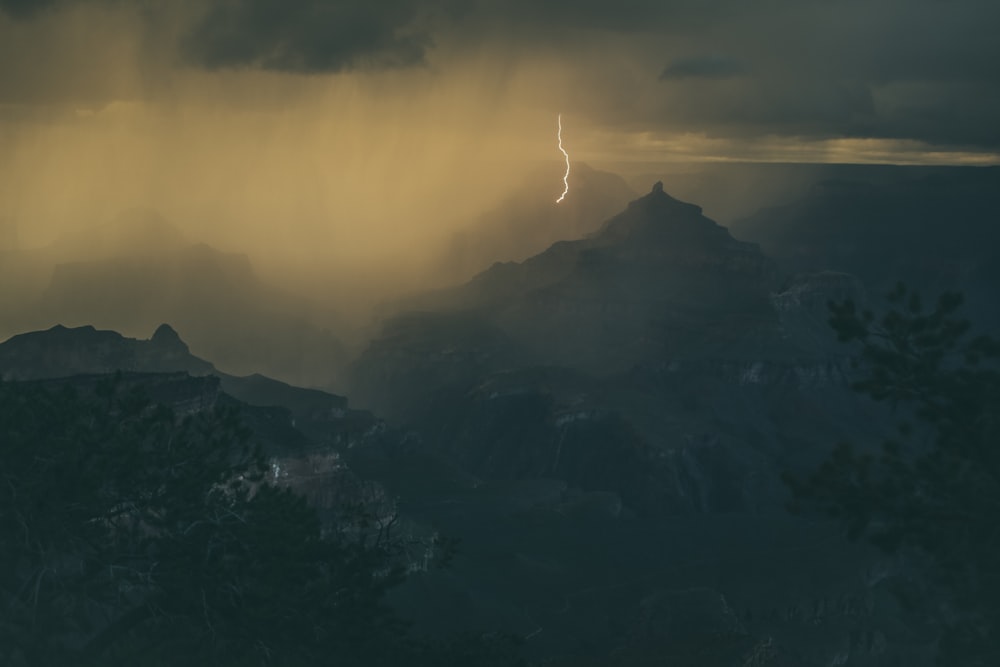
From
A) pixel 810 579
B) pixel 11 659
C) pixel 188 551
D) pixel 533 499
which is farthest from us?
pixel 533 499

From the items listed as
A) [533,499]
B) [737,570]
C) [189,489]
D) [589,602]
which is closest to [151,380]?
[589,602]

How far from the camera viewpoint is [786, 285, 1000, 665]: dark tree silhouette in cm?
5197

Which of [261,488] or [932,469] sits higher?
[932,469]

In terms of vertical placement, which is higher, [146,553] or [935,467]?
[935,467]

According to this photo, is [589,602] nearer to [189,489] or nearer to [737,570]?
[737,570]

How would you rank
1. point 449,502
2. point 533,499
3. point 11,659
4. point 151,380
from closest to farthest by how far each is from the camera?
point 11,659
point 151,380
point 449,502
point 533,499

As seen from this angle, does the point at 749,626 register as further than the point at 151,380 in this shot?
Yes

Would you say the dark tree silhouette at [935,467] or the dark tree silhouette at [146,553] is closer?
the dark tree silhouette at [146,553]

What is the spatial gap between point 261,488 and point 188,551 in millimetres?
6059

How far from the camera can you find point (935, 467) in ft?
174

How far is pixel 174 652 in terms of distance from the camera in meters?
51.7

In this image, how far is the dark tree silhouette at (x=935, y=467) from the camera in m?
52.0

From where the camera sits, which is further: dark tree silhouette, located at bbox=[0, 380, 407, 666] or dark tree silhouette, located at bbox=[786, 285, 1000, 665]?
dark tree silhouette, located at bbox=[786, 285, 1000, 665]

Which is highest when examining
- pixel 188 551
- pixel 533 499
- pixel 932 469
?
pixel 932 469
